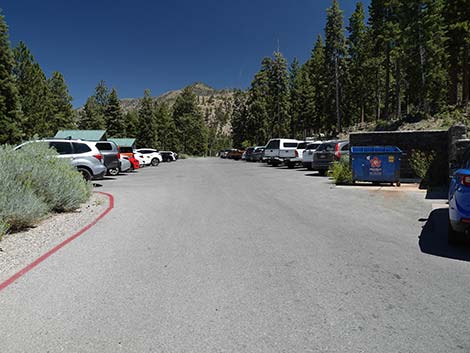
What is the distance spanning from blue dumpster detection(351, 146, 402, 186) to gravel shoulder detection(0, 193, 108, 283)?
32.7 ft

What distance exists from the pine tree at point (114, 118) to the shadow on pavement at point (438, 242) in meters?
65.0

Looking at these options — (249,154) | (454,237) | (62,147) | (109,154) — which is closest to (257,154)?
(249,154)

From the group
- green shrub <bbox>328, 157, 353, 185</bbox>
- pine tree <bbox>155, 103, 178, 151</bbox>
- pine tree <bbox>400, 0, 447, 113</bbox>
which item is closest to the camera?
green shrub <bbox>328, 157, 353, 185</bbox>

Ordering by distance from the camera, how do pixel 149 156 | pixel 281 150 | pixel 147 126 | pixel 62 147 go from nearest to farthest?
pixel 62 147 < pixel 281 150 < pixel 149 156 < pixel 147 126

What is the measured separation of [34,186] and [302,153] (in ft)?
68.7

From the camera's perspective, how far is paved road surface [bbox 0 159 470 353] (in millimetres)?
3246

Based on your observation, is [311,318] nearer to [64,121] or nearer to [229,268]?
[229,268]

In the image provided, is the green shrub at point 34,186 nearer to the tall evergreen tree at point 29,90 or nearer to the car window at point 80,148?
the car window at point 80,148

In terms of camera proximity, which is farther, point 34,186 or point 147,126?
point 147,126

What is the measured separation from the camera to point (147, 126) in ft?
247

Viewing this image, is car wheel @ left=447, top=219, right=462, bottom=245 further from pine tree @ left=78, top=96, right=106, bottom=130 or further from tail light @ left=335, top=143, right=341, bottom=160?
pine tree @ left=78, top=96, right=106, bottom=130

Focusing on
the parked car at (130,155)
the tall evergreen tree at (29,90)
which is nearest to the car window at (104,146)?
the parked car at (130,155)

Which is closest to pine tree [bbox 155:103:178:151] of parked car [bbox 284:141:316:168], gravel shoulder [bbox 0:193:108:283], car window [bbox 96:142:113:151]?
parked car [bbox 284:141:316:168]

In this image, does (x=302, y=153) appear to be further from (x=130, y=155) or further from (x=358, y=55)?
(x=358, y=55)
